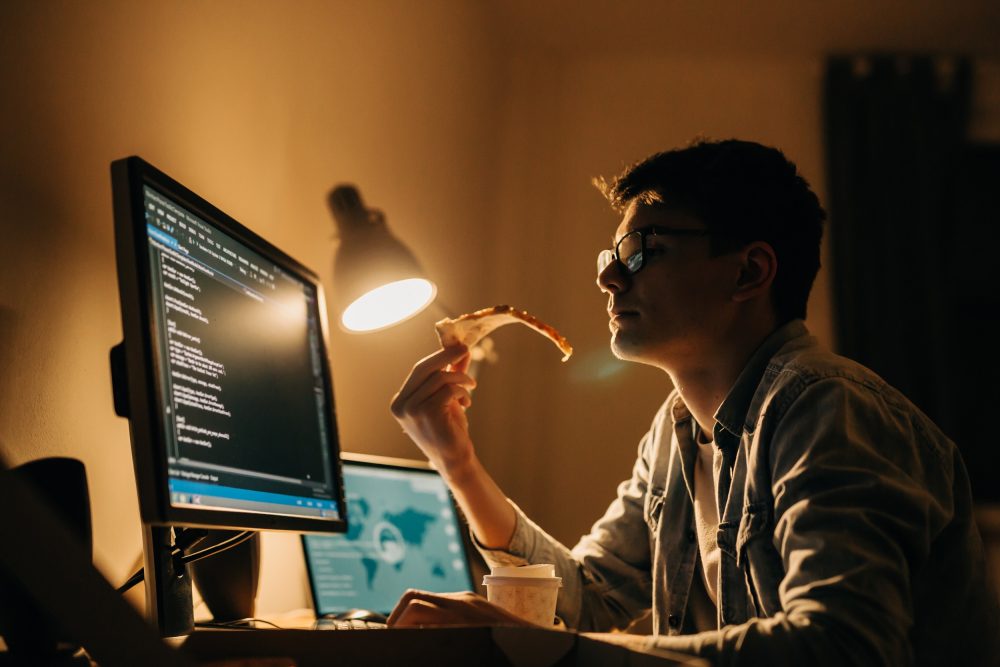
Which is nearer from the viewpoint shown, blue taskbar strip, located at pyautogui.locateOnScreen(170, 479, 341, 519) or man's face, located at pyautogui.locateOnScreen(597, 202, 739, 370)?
blue taskbar strip, located at pyautogui.locateOnScreen(170, 479, 341, 519)

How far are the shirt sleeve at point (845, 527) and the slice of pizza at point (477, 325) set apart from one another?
22.5 inches

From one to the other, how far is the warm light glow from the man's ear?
576 mm

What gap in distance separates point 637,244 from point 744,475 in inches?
18.0

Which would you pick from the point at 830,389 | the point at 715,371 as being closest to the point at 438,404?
the point at 715,371

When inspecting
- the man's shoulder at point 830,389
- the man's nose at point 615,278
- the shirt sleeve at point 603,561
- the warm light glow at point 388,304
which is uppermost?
the warm light glow at point 388,304

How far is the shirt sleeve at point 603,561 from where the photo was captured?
1.62 m

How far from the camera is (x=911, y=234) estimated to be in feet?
10.4

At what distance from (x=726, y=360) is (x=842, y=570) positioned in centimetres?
58

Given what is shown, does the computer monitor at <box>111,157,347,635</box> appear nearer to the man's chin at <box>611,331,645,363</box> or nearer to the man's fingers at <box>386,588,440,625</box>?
the man's fingers at <box>386,588,440,625</box>

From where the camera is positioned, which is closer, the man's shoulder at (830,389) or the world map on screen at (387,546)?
the man's shoulder at (830,389)

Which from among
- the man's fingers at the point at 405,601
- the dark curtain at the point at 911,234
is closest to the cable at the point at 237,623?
the man's fingers at the point at 405,601

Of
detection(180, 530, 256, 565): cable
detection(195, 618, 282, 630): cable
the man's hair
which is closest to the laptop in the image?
detection(195, 618, 282, 630): cable

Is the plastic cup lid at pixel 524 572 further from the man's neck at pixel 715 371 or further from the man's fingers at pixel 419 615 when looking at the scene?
the man's neck at pixel 715 371

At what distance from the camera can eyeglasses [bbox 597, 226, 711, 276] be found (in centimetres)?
149
